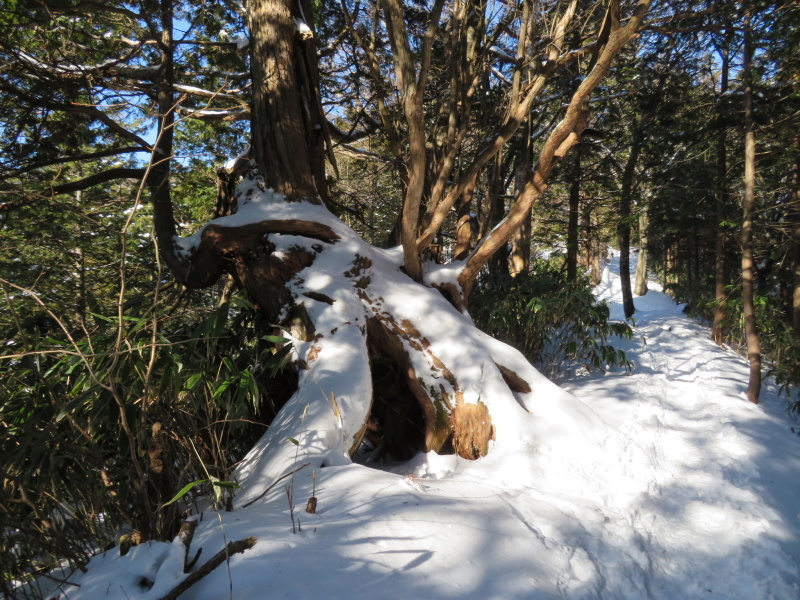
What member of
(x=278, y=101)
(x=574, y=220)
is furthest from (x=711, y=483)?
(x=574, y=220)

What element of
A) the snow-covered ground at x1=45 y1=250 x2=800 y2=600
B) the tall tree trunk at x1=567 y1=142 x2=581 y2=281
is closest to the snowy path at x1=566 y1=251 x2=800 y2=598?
the snow-covered ground at x1=45 y1=250 x2=800 y2=600

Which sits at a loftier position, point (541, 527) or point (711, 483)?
point (541, 527)

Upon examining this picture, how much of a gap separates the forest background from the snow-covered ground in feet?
1.27

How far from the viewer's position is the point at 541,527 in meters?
2.07

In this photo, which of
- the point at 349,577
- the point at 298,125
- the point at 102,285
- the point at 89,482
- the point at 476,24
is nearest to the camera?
the point at 349,577

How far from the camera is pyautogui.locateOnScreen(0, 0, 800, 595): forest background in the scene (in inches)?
74.3

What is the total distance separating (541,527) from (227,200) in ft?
13.2

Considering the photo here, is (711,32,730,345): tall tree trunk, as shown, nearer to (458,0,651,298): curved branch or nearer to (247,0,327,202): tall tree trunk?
(458,0,651,298): curved branch

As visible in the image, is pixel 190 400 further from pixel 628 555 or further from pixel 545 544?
pixel 628 555

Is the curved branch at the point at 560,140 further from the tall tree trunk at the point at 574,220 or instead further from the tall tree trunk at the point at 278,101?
the tall tree trunk at the point at 574,220

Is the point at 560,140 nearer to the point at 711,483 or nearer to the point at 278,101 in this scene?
the point at 278,101

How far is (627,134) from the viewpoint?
11.1 metres

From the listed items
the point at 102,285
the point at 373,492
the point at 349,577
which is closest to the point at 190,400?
the point at 373,492

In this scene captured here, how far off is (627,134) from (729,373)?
7495mm
